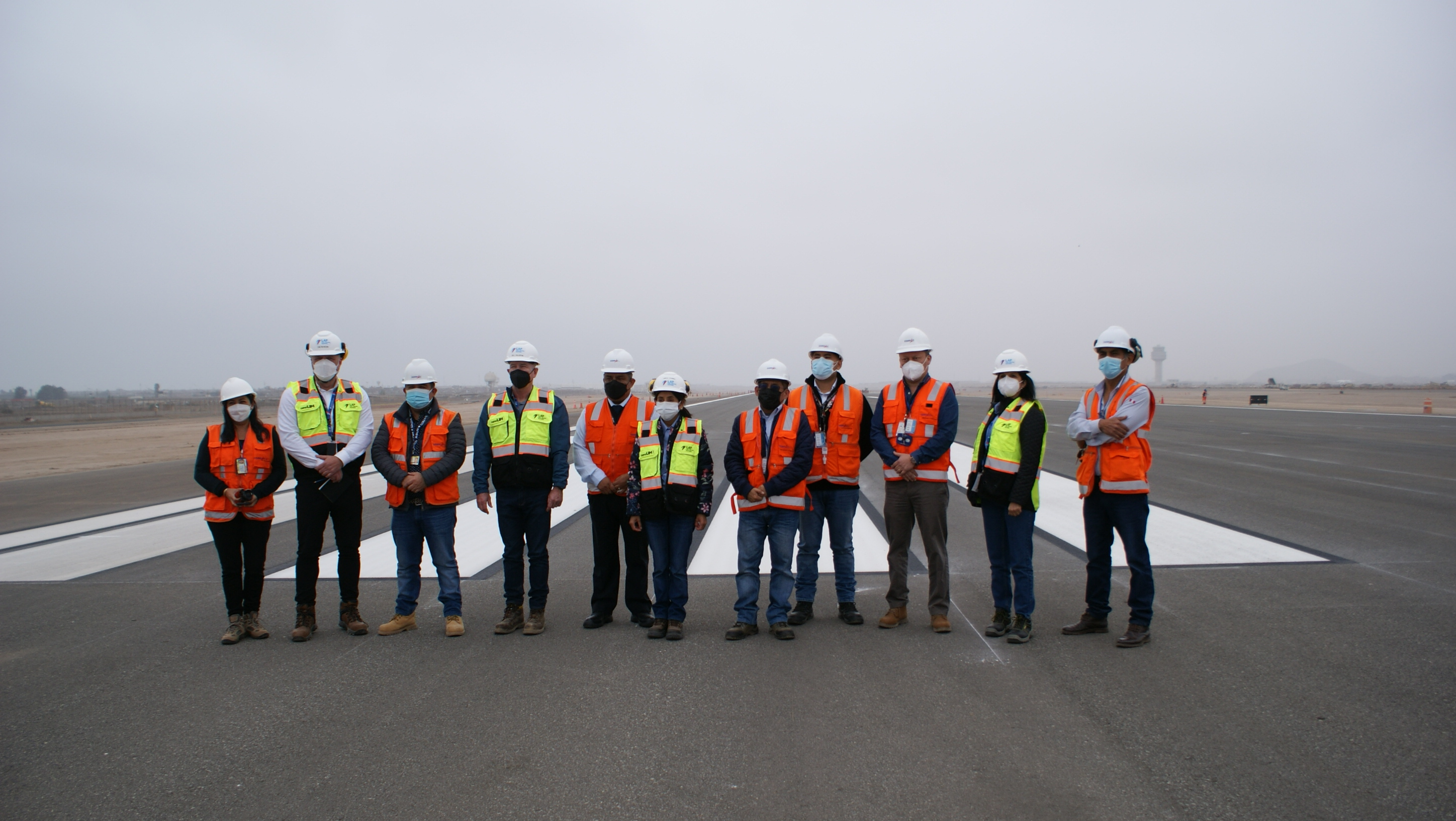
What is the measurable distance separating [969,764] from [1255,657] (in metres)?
2.53

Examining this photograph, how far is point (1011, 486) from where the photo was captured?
5.24 meters

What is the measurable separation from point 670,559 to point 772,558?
0.78 m

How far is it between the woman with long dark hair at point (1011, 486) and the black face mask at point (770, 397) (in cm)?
151

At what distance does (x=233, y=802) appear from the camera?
3105mm

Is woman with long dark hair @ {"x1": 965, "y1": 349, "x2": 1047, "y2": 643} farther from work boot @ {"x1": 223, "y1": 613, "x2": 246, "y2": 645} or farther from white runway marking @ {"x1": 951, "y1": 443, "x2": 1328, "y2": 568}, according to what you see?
work boot @ {"x1": 223, "y1": 613, "x2": 246, "y2": 645}

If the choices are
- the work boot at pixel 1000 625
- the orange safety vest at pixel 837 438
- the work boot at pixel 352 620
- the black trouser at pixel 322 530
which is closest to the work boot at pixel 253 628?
the black trouser at pixel 322 530

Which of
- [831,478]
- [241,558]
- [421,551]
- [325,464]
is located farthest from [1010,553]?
[241,558]

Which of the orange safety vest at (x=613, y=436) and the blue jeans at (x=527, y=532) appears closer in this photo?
the blue jeans at (x=527, y=532)

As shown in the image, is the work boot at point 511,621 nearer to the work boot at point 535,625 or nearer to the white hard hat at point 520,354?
the work boot at point 535,625

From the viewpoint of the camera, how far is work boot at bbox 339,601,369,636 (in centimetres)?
536

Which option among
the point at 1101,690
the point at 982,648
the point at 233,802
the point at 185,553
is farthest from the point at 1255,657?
the point at 185,553

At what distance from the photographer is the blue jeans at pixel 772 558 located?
207 inches

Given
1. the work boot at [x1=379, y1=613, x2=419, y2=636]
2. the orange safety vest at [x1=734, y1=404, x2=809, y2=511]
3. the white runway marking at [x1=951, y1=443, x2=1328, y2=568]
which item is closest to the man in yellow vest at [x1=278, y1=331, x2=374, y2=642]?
the work boot at [x1=379, y1=613, x2=419, y2=636]

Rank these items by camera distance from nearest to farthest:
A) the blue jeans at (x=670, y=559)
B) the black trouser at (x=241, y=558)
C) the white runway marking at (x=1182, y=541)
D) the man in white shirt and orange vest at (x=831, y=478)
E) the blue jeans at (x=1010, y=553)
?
1. the blue jeans at (x=1010, y=553)
2. the black trouser at (x=241, y=558)
3. the blue jeans at (x=670, y=559)
4. the man in white shirt and orange vest at (x=831, y=478)
5. the white runway marking at (x=1182, y=541)
